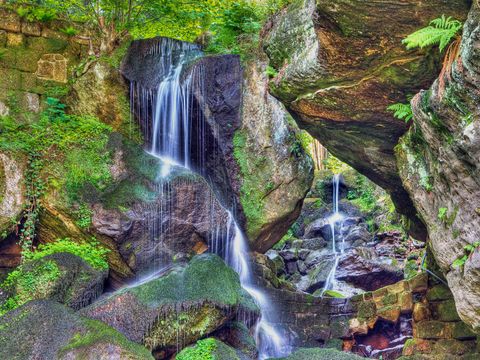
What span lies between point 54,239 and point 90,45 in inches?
198

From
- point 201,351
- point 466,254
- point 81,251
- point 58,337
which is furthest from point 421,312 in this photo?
point 58,337

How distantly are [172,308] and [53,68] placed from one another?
6.72 metres

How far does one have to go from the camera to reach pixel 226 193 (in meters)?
10.4

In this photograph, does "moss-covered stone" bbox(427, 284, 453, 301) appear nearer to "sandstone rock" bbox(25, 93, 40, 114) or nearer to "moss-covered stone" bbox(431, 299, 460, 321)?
"moss-covered stone" bbox(431, 299, 460, 321)

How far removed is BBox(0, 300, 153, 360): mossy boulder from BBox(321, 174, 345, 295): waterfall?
272 inches

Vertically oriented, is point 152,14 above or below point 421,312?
above

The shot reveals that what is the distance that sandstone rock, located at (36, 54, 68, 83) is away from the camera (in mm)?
10445

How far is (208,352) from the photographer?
6.05 metres

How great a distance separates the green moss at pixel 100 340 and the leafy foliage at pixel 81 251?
201 cm

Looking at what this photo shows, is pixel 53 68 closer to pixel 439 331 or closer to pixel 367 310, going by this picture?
pixel 367 310

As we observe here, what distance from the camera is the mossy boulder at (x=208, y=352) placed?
598cm

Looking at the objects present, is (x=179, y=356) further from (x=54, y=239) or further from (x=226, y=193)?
(x=226, y=193)

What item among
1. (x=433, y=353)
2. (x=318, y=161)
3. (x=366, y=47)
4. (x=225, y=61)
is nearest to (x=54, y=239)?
(x=225, y=61)

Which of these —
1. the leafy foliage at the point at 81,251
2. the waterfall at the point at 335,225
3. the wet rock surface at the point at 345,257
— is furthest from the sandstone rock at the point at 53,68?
the waterfall at the point at 335,225
